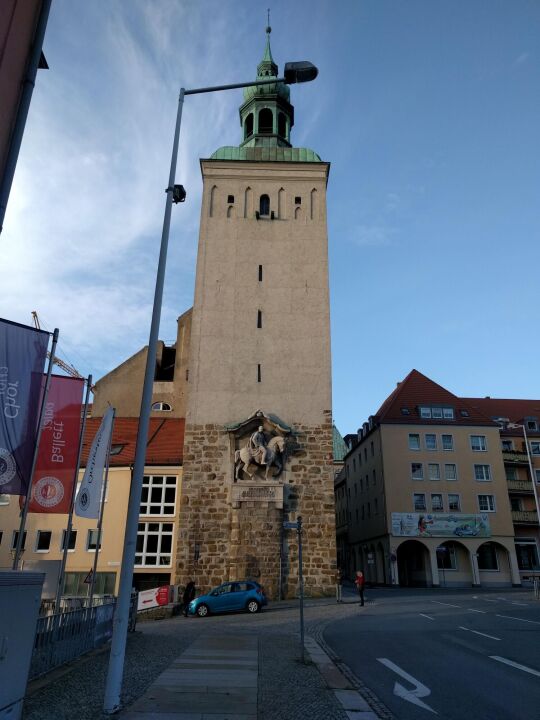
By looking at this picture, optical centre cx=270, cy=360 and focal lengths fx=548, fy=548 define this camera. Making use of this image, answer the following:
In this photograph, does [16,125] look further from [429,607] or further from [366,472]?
[366,472]

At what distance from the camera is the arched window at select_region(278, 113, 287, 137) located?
3331 centimetres

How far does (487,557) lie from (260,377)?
2487cm

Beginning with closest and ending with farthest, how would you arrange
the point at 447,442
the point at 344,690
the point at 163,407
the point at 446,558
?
1. the point at 344,690
2. the point at 163,407
3. the point at 446,558
4. the point at 447,442

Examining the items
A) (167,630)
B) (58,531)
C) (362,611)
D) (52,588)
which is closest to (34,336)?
(52,588)

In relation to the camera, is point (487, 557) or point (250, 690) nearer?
point (250, 690)

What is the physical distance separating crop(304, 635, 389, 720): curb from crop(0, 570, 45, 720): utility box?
3328 millimetres

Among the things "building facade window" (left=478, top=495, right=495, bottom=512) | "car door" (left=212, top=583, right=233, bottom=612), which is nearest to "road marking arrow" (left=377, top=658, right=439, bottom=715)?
"car door" (left=212, top=583, right=233, bottom=612)

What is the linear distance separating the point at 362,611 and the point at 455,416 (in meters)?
26.9

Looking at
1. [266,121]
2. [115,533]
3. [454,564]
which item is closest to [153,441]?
[115,533]

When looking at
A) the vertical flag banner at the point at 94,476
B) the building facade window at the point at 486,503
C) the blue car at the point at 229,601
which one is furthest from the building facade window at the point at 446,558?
the vertical flag banner at the point at 94,476

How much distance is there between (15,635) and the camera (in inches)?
197

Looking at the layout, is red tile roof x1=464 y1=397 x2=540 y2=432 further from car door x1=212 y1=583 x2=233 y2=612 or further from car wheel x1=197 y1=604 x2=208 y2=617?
car wheel x1=197 y1=604 x2=208 y2=617

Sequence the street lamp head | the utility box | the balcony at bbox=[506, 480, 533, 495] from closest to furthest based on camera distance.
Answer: the utility box, the street lamp head, the balcony at bbox=[506, 480, 533, 495]

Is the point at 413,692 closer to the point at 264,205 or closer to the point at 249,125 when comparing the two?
the point at 264,205
